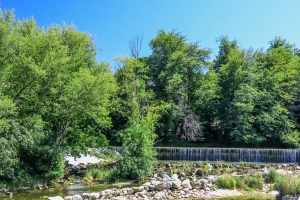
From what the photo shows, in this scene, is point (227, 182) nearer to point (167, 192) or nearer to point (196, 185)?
point (196, 185)

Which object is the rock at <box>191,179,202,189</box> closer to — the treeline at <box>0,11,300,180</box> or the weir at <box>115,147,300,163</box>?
the treeline at <box>0,11,300,180</box>

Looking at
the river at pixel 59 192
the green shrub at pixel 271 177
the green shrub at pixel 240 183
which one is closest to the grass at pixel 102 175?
the river at pixel 59 192

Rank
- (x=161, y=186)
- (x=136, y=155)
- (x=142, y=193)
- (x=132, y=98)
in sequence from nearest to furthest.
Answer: (x=142, y=193) < (x=161, y=186) < (x=136, y=155) < (x=132, y=98)

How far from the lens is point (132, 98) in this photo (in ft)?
93.8

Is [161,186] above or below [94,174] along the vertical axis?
above

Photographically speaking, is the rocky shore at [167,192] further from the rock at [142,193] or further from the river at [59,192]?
the river at [59,192]

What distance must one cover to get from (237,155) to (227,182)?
11.8m

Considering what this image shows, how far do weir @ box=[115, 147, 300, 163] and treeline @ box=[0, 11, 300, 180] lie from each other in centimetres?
291

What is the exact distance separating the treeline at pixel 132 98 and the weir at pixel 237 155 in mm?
2912

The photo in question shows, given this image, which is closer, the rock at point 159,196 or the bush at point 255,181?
the rock at point 159,196

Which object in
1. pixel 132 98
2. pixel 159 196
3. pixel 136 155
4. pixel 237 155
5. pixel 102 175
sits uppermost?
pixel 132 98

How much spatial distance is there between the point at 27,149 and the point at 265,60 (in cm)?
2836

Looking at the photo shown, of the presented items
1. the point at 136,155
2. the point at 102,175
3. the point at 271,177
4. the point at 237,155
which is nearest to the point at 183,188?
the point at 136,155

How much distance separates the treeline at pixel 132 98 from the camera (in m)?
15.1
